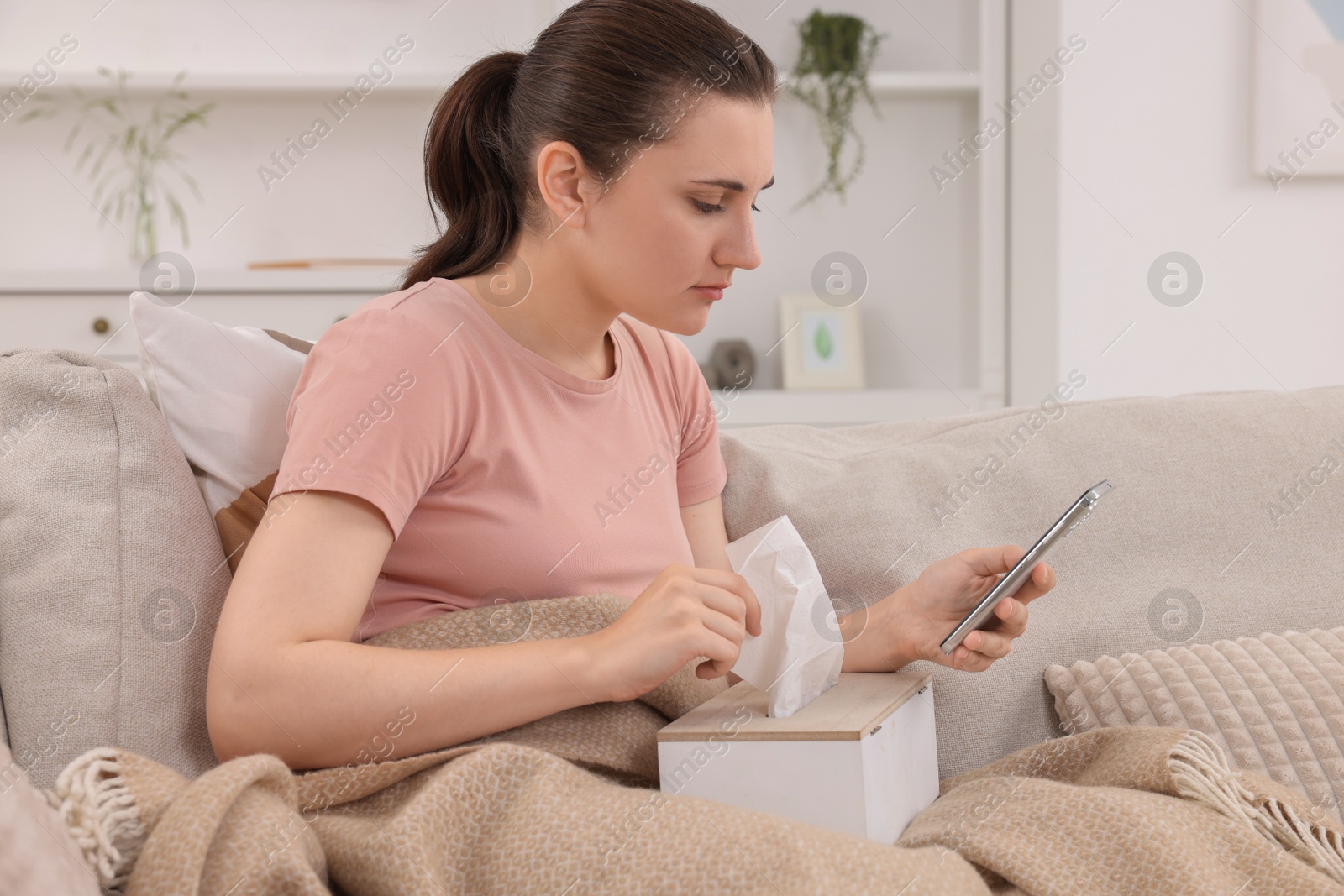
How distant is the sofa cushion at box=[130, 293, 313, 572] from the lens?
989 mm

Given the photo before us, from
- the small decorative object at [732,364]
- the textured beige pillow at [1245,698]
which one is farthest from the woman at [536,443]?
the small decorative object at [732,364]

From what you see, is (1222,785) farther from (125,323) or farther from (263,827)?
(125,323)

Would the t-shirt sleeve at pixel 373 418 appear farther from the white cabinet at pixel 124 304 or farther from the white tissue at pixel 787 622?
the white cabinet at pixel 124 304

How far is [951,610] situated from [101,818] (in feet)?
2.28

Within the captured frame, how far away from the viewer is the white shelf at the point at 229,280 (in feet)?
8.46

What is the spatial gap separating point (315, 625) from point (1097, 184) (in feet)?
6.79

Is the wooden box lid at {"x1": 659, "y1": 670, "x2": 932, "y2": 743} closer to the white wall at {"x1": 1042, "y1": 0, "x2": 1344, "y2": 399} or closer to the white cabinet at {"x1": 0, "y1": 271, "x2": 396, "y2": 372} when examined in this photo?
the white wall at {"x1": 1042, "y1": 0, "x2": 1344, "y2": 399}

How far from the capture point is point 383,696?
0.78 m

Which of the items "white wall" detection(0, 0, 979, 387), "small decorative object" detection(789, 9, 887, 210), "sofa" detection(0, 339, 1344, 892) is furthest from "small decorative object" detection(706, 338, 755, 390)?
"sofa" detection(0, 339, 1344, 892)

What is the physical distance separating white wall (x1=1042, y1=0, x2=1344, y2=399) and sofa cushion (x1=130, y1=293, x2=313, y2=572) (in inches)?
72.7

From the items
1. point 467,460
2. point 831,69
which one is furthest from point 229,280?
point 467,460

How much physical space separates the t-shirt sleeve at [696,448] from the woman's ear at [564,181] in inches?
8.9

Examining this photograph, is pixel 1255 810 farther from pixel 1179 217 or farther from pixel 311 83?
pixel 311 83

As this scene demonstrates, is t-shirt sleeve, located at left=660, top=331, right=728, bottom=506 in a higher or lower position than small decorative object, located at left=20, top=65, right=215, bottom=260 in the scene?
lower
